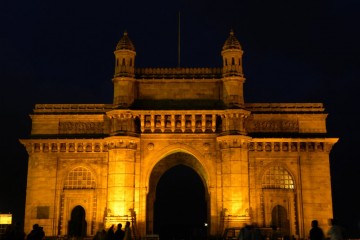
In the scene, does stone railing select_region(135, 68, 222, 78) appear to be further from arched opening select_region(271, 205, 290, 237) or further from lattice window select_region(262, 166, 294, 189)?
arched opening select_region(271, 205, 290, 237)

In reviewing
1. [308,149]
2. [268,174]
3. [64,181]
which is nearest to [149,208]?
[64,181]

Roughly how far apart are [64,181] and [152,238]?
880cm

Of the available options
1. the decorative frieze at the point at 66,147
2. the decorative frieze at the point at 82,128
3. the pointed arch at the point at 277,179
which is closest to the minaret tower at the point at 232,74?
the pointed arch at the point at 277,179

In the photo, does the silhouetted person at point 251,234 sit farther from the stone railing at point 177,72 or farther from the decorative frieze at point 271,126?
the stone railing at point 177,72

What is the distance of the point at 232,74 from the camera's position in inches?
1494

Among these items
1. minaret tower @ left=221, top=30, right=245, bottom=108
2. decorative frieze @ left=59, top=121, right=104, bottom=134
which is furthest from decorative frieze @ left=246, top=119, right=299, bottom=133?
decorative frieze @ left=59, top=121, right=104, bottom=134

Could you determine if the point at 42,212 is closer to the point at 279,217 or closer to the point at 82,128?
the point at 82,128

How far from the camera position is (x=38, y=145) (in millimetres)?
38156

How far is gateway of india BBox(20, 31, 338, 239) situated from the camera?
3625 centimetres

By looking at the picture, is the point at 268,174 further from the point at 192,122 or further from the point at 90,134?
the point at 90,134

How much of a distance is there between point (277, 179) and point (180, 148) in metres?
7.66

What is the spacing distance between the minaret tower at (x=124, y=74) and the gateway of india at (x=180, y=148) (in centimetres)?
8

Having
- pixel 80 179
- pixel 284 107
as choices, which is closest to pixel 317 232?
pixel 284 107

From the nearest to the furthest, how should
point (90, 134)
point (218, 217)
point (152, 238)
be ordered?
1. point (152, 238)
2. point (218, 217)
3. point (90, 134)
